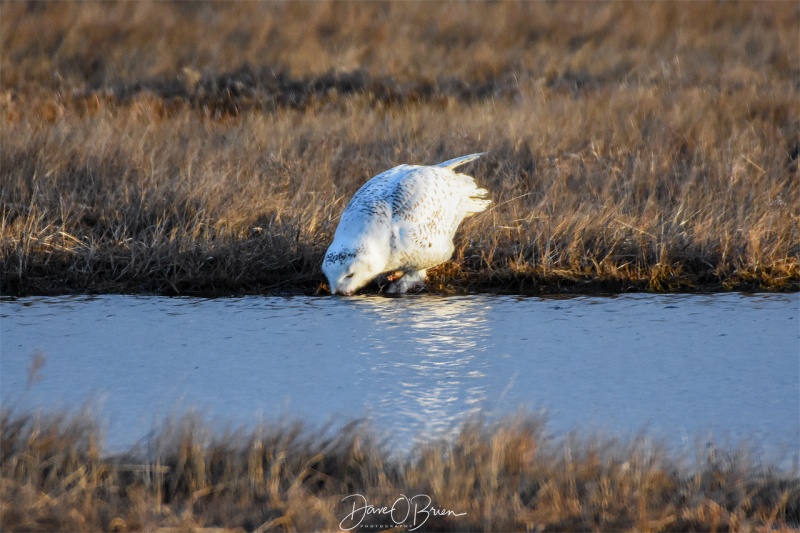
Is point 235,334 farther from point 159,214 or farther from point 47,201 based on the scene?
point 47,201

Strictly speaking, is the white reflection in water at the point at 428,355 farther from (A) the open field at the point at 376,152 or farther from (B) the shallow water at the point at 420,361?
(A) the open field at the point at 376,152

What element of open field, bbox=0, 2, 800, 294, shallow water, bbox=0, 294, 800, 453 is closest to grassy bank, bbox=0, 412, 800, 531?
shallow water, bbox=0, 294, 800, 453

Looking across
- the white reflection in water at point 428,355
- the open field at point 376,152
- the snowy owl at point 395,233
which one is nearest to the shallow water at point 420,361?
the white reflection in water at point 428,355

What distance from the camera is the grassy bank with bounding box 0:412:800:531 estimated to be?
273cm

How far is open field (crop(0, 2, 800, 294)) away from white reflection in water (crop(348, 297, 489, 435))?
47 cm

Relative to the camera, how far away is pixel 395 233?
4980 mm

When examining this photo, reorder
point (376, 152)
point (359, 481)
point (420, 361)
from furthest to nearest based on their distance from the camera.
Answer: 1. point (376, 152)
2. point (420, 361)
3. point (359, 481)

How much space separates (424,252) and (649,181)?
2214mm

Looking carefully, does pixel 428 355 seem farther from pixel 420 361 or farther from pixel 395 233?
pixel 395 233

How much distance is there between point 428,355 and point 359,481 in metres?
1.31

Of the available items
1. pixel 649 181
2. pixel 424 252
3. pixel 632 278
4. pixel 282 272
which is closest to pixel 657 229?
pixel 632 278

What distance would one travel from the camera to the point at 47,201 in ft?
19.5

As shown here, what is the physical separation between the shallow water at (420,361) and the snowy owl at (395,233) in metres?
0.15

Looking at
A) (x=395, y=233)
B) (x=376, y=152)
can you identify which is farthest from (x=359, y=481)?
(x=376, y=152)
